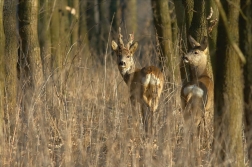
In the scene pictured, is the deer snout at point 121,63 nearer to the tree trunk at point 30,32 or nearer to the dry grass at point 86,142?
the tree trunk at point 30,32

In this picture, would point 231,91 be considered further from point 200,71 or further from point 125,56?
point 125,56

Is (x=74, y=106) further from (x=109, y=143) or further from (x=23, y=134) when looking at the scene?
(x=109, y=143)

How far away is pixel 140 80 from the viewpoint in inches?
396

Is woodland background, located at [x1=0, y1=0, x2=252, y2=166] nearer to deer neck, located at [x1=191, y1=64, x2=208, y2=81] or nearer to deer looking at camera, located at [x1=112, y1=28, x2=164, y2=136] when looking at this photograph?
deer neck, located at [x1=191, y1=64, x2=208, y2=81]

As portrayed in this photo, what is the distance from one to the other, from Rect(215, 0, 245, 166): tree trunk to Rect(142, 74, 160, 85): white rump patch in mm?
4193

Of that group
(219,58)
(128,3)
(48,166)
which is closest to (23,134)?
(48,166)

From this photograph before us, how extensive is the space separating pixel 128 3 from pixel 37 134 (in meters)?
14.2

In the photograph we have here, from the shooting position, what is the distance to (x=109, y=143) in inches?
241

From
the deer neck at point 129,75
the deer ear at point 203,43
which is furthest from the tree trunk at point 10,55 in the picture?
the deer ear at point 203,43

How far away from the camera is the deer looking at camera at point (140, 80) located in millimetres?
9652

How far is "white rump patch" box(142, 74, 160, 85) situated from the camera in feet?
31.6

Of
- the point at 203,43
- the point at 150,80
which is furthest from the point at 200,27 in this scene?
the point at 150,80

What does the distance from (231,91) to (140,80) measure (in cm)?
479

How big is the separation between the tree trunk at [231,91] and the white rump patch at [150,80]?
4193mm
